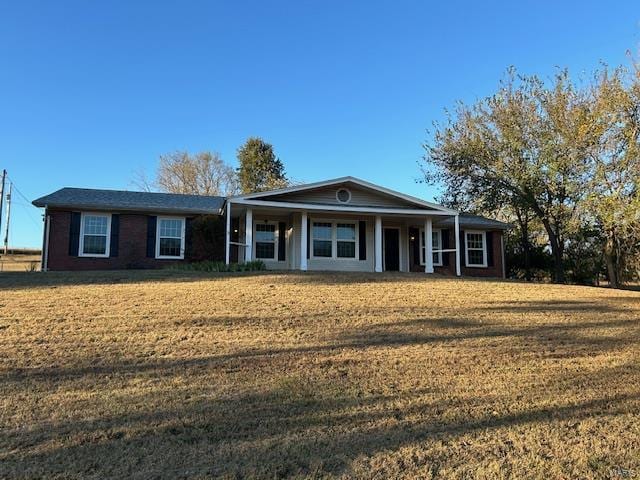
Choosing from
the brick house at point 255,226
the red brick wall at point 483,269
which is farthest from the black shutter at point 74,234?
the red brick wall at point 483,269

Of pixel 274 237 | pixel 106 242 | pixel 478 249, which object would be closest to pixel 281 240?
pixel 274 237

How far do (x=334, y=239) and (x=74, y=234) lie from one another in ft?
30.2

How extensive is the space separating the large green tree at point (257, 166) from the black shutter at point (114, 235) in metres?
19.8

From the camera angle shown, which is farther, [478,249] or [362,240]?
[478,249]

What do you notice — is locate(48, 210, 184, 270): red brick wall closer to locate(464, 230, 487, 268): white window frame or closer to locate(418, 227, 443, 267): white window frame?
locate(418, 227, 443, 267): white window frame

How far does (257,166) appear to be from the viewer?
130ft

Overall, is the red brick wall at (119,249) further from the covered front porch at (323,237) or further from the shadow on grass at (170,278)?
the shadow on grass at (170,278)

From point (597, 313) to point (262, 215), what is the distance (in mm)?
11772

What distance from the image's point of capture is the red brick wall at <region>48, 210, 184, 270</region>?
724 inches

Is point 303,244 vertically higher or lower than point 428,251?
higher

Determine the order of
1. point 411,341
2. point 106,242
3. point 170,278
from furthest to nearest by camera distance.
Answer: point 106,242
point 170,278
point 411,341

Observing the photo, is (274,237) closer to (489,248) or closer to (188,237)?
(188,237)

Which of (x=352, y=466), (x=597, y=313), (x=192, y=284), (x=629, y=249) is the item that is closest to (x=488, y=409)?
(x=352, y=466)

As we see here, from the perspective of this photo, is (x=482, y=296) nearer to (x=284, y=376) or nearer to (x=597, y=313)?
(x=597, y=313)
